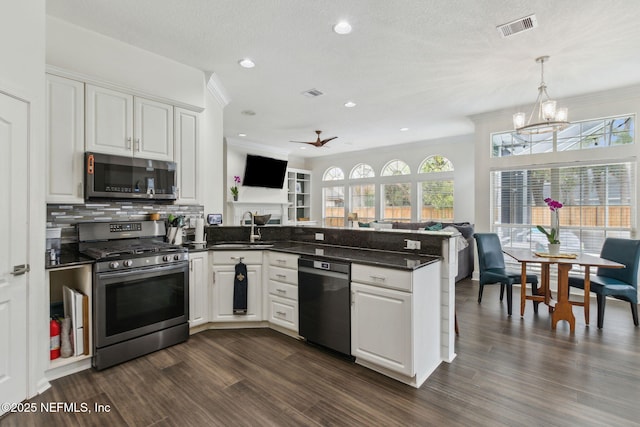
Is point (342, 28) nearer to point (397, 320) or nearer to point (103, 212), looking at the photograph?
point (397, 320)

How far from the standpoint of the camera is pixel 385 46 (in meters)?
3.13

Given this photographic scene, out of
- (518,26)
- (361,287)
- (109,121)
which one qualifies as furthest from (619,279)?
(109,121)

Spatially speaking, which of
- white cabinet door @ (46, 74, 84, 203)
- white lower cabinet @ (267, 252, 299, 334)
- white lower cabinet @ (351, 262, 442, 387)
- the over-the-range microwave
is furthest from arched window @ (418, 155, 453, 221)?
white cabinet door @ (46, 74, 84, 203)

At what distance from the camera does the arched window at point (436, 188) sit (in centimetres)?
734

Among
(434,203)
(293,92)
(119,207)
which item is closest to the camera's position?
(119,207)

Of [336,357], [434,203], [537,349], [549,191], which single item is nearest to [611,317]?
[537,349]

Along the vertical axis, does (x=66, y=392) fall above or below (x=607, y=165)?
below

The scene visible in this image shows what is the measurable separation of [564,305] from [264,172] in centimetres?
666

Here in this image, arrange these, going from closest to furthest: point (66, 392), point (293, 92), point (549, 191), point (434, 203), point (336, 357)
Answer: point (66, 392) < point (336, 357) < point (293, 92) < point (549, 191) < point (434, 203)

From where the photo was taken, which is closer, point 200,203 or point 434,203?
point 200,203

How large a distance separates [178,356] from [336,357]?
140 centimetres

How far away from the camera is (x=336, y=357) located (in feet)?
8.99

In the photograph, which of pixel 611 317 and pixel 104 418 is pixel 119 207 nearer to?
pixel 104 418

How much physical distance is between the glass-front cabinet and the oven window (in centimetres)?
644
